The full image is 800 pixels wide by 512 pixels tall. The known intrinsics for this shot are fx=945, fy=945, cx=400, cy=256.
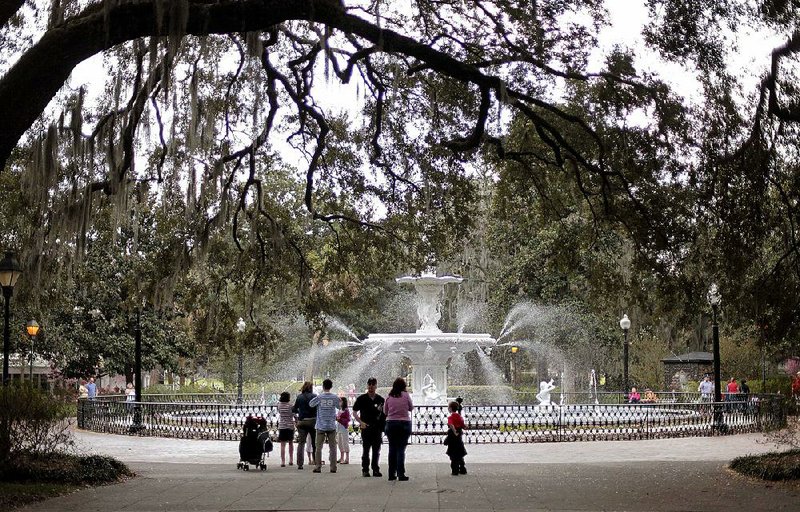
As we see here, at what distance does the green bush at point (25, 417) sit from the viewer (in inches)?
489

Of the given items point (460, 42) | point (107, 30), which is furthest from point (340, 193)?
point (107, 30)

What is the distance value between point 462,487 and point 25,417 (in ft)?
19.4

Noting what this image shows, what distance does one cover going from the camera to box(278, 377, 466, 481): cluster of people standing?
1393 centimetres

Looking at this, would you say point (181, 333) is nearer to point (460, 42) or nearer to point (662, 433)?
point (662, 433)

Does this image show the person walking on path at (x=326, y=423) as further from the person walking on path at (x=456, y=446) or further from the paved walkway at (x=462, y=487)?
the person walking on path at (x=456, y=446)

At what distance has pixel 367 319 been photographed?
67.2 m

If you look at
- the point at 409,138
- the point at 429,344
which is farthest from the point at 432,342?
the point at 409,138

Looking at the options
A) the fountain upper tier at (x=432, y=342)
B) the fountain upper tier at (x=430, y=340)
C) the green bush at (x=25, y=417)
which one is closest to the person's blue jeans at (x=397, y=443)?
the green bush at (x=25, y=417)

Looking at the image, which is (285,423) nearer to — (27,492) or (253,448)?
(253,448)

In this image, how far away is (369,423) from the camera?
14.9 meters

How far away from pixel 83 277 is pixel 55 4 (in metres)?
15.3

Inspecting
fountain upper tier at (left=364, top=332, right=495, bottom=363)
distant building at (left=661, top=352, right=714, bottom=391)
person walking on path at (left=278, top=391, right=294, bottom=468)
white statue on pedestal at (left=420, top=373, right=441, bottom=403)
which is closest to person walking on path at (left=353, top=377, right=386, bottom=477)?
person walking on path at (left=278, top=391, right=294, bottom=468)

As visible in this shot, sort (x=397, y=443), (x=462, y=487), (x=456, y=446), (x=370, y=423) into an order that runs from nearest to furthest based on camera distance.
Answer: (x=462, y=487)
(x=397, y=443)
(x=456, y=446)
(x=370, y=423)

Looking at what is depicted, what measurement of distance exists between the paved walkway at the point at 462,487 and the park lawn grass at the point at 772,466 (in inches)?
10.3
